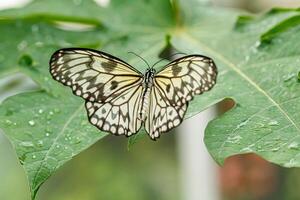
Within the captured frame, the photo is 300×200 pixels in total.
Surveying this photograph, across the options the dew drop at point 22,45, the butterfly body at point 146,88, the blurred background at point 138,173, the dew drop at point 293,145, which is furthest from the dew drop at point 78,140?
the blurred background at point 138,173

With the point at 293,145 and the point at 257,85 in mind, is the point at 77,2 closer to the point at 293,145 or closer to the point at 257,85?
the point at 257,85

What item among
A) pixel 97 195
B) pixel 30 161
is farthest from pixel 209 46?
pixel 97 195

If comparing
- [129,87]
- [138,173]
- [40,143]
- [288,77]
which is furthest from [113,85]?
[138,173]

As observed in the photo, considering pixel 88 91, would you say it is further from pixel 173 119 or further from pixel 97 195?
pixel 97 195

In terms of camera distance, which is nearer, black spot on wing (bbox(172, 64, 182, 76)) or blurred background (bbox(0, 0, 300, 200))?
black spot on wing (bbox(172, 64, 182, 76))

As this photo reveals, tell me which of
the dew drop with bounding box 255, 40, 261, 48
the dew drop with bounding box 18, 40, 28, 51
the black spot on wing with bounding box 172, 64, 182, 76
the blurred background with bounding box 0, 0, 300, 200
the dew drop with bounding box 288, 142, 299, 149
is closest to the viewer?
the dew drop with bounding box 288, 142, 299, 149

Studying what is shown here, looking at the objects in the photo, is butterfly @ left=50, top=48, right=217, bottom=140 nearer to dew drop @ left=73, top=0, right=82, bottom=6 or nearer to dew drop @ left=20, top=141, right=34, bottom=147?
dew drop @ left=20, top=141, right=34, bottom=147

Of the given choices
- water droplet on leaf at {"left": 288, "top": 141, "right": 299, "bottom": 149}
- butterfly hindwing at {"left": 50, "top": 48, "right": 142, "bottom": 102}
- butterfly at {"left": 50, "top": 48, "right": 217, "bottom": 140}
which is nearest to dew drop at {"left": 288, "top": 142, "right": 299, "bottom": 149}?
water droplet on leaf at {"left": 288, "top": 141, "right": 299, "bottom": 149}

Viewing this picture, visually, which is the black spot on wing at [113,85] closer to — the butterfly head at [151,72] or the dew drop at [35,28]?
the butterfly head at [151,72]
